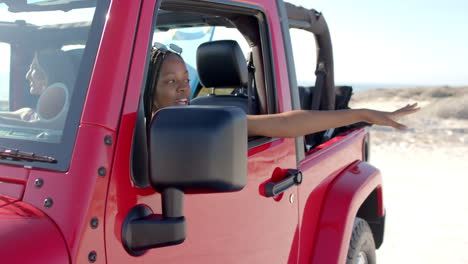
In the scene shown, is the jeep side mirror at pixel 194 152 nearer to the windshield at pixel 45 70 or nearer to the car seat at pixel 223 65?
the windshield at pixel 45 70

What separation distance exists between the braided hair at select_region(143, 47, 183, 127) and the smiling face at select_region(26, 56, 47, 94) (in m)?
0.42

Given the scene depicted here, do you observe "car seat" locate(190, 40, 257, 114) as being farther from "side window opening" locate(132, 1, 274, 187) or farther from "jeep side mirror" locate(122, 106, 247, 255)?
"jeep side mirror" locate(122, 106, 247, 255)

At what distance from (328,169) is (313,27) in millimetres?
1237

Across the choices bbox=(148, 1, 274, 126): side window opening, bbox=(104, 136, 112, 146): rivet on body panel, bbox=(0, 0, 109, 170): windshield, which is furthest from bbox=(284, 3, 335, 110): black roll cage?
bbox=(104, 136, 112, 146): rivet on body panel

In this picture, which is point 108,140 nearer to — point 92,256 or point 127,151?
point 127,151

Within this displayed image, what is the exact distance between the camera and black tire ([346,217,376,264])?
295 centimetres

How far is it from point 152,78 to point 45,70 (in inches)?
20.1

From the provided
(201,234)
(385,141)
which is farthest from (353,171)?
(385,141)

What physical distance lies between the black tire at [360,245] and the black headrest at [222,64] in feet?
3.81

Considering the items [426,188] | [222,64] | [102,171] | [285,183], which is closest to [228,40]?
[222,64]

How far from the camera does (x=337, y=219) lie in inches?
101

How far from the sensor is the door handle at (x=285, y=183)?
2.07 m

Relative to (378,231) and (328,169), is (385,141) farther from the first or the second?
(328,169)

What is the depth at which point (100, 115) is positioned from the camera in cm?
140
